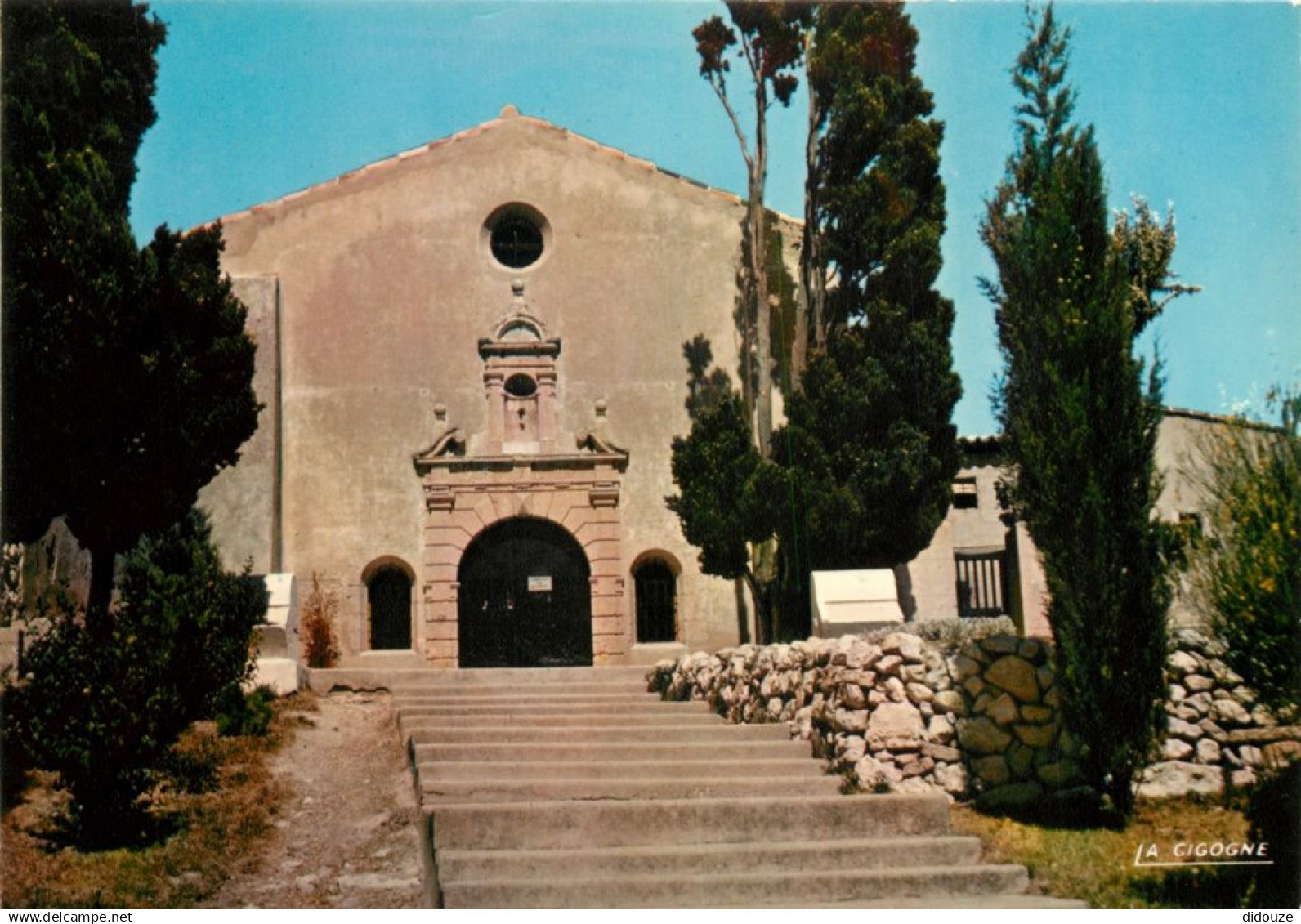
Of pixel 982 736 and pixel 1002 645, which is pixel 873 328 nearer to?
pixel 1002 645

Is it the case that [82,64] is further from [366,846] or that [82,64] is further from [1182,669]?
[1182,669]

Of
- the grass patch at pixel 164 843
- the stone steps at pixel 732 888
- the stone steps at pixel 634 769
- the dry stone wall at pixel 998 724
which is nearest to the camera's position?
the stone steps at pixel 732 888

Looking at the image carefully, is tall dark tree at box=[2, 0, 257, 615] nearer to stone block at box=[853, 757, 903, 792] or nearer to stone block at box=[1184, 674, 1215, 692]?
stone block at box=[853, 757, 903, 792]

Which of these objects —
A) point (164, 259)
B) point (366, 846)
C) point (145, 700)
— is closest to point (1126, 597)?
point (366, 846)

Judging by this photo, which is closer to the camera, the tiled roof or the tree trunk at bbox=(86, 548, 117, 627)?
the tree trunk at bbox=(86, 548, 117, 627)

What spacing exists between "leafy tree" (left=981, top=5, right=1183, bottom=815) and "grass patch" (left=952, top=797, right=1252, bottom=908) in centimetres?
32

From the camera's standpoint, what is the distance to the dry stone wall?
1020 cm

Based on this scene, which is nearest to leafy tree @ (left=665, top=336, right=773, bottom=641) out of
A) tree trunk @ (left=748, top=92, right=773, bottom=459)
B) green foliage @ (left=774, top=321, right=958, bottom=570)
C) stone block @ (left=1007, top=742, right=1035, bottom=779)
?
green foliage @ (left=774, top=321, right=958, bottom=570)

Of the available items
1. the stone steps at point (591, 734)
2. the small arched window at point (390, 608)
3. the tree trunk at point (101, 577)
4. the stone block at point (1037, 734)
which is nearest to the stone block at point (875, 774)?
the stone block at point (1037, 734)

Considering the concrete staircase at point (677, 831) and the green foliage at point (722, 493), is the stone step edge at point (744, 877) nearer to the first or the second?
the concrete staircase at point (677, 831)

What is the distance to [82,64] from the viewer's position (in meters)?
13.7

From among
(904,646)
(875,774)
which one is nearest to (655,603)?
(904,646)

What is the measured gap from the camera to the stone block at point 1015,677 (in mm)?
10312

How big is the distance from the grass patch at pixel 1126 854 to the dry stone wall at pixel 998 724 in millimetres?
291
